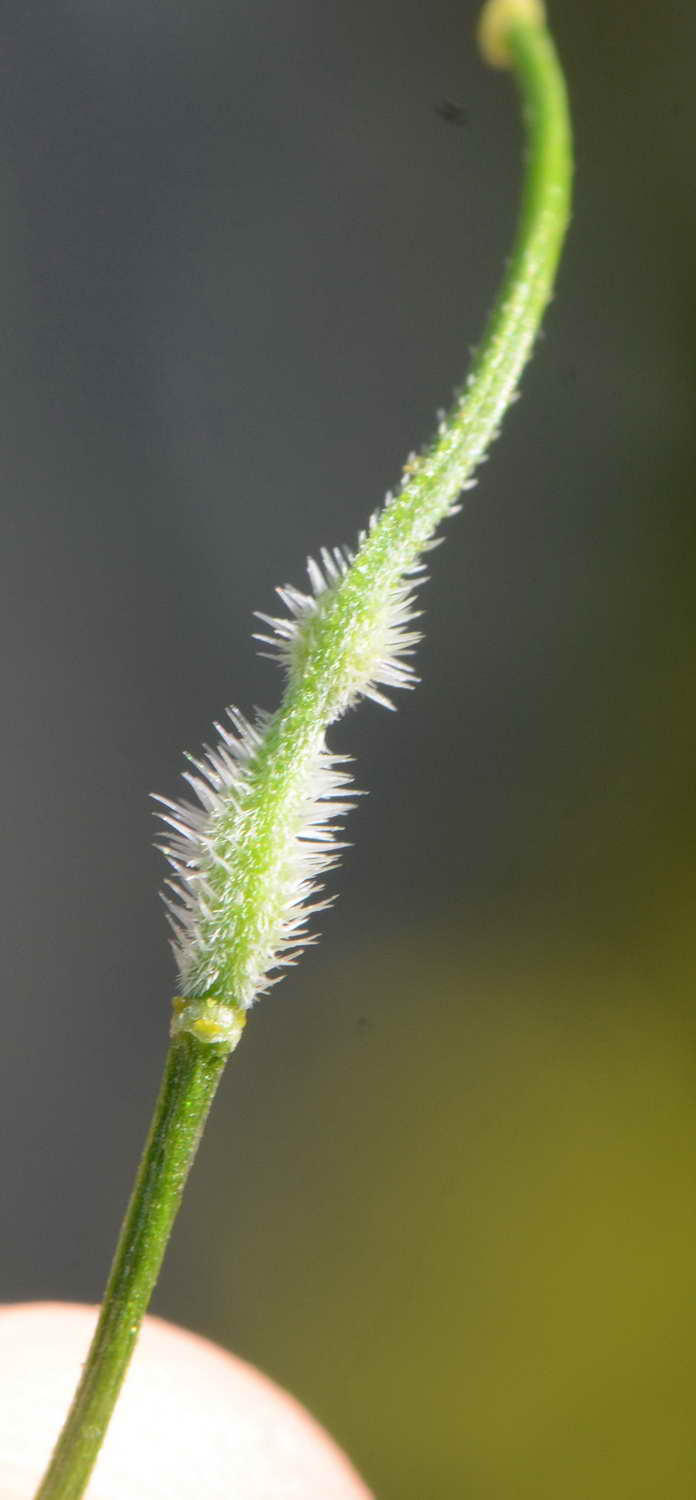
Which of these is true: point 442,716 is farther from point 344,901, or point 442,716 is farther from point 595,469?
point 595,469

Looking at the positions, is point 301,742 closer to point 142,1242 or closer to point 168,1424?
point 142,1242

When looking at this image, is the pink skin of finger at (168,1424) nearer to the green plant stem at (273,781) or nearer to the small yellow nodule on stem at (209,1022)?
the green plant stem at (273,781)

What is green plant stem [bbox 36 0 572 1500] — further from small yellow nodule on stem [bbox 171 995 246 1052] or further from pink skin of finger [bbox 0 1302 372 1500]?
pink skin of finger [bbox 0 1302 372 1500]

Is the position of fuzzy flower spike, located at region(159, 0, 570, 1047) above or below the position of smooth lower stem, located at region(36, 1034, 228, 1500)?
above

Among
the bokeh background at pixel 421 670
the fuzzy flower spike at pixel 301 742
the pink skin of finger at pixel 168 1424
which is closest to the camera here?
the fuzzy flower spike at pixel 301 742

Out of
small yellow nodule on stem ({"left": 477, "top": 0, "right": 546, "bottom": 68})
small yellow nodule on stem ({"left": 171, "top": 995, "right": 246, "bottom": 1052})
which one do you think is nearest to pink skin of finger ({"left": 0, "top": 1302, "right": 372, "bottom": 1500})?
small yellow nodule on stem ({"left": 171, "top": 995, "right": 246, "bottom": 1052})

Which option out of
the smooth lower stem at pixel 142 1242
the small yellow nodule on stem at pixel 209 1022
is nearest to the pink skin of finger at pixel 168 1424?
the smooth lower stem at pixel 142 1242

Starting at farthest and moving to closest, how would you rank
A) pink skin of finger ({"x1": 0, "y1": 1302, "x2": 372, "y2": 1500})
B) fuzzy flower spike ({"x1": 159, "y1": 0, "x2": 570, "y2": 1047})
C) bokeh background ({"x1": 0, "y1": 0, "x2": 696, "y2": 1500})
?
bokeh background ({"x1": 0, "y1": 0, "x2": 696, "y2": 1500}) → pink skin of finger ({"x1": 0, "y1": 1302, "x2": 372, "y2": 1500}) → fuzzy flower spike ({"x1": 159, "y1": 0, "x2": 570, "y2": 1047})
